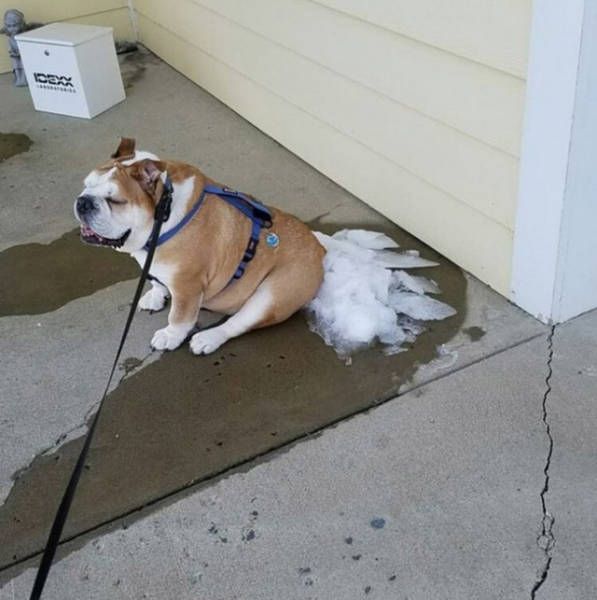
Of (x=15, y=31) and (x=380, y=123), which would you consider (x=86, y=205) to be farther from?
(x=15, y=31)

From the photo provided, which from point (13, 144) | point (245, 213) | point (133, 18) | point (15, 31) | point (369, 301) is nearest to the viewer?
point (245, 213)

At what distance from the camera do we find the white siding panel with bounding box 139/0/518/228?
292cm

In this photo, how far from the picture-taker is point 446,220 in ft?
10.7

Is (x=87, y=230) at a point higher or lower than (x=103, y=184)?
lower

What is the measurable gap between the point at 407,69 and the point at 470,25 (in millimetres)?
457

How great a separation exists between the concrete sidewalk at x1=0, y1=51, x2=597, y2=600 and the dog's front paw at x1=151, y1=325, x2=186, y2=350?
61 millimetres

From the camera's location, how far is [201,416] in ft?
8.63

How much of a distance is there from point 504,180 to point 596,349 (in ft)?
2.22

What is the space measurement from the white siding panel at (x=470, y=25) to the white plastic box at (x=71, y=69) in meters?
2.40

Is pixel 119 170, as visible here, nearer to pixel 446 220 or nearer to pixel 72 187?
pixel 446 220

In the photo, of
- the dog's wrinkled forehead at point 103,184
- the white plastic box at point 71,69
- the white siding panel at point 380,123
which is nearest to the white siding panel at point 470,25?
the white siding panel at point 380,123

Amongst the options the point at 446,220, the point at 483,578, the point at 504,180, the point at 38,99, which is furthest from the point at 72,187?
the point at 483,578

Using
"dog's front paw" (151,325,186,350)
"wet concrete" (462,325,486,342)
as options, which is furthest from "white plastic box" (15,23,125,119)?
"wet concrete" (462,325,486,342)

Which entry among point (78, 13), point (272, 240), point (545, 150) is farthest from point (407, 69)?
point (78, 13)
